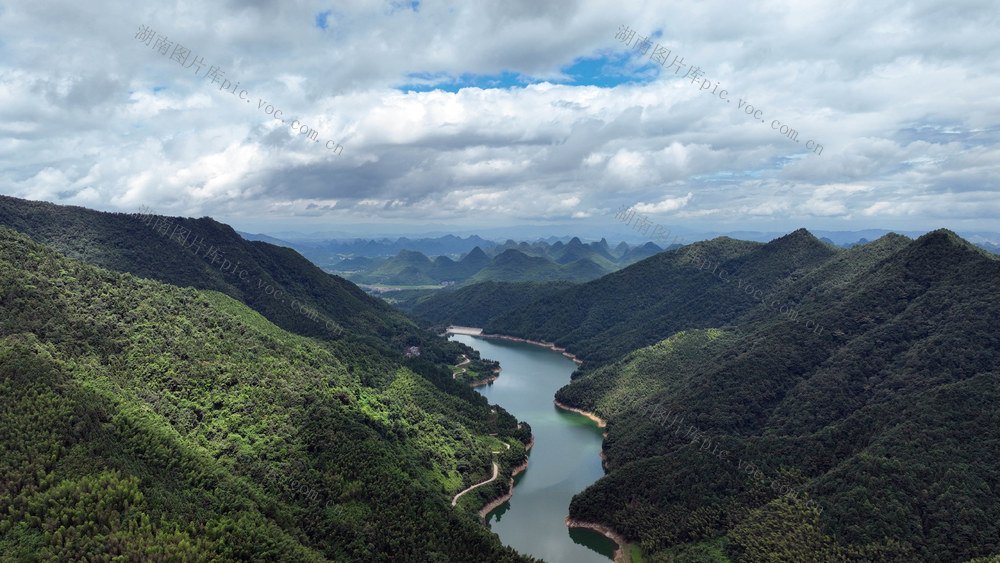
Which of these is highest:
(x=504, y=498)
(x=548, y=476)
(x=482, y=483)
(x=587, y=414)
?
(x=587, y=414)

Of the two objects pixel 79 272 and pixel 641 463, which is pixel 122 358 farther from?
pixel 641 463

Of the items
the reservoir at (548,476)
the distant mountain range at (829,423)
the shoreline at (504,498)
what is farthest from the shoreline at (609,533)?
the shoreline at (504,498)

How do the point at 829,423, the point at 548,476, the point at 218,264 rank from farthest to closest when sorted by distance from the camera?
1. the point at 218,264
2. the point at 548,476
3. the point at 829,423

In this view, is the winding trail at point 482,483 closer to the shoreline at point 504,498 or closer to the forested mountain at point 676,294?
the shoreline at point 504,498

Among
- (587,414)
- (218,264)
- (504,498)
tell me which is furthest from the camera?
(218,264)

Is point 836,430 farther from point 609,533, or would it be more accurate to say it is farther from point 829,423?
point 609,533

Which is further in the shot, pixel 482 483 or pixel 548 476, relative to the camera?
pixel 548 476

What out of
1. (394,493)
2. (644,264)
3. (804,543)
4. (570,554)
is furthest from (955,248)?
(644,264)

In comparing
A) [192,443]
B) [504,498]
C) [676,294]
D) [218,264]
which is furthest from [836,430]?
[218,264]
